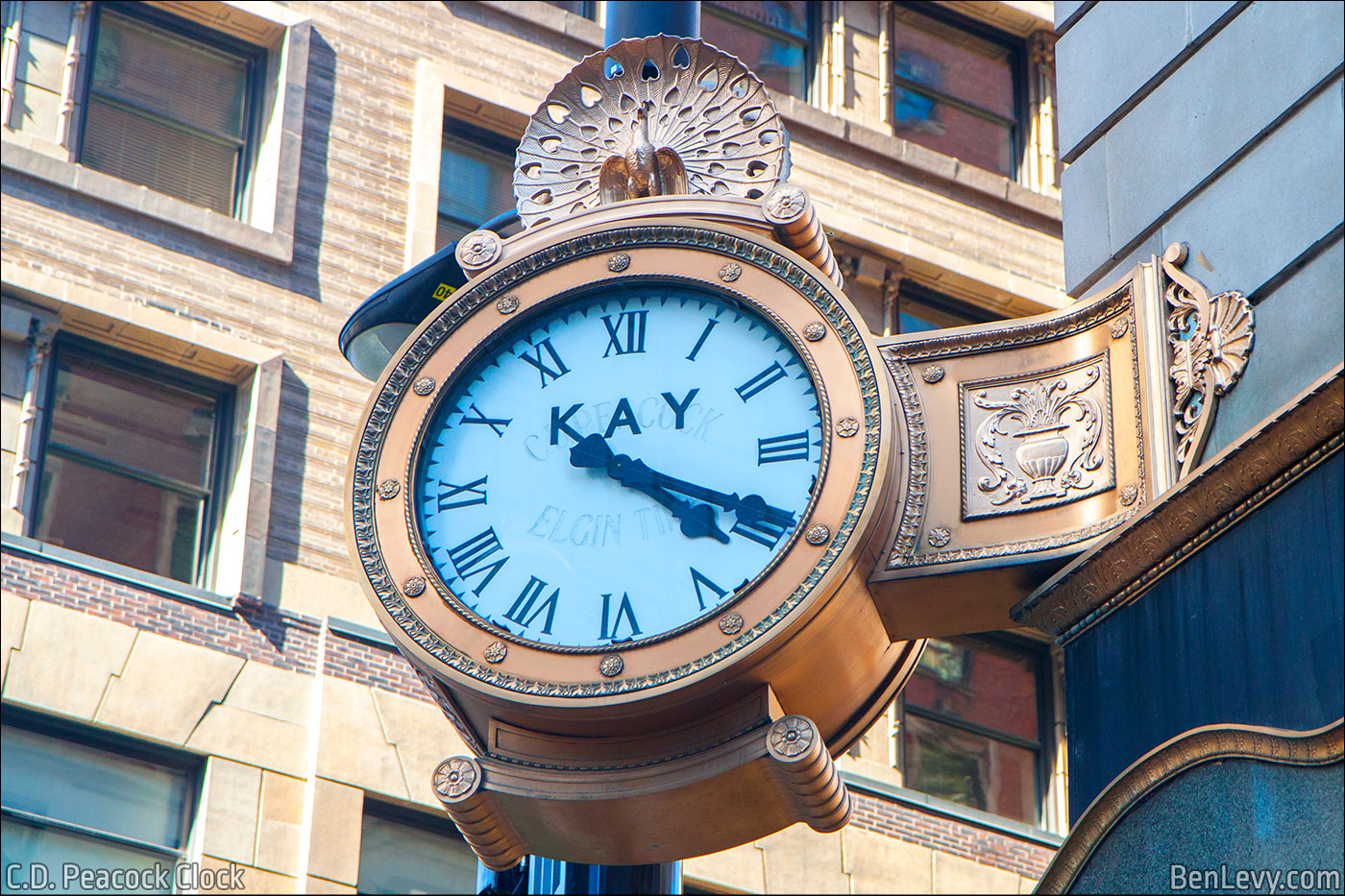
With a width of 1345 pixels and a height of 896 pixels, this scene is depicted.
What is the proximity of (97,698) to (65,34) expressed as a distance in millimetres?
5876

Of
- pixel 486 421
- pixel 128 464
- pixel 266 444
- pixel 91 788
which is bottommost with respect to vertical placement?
pixel 486 421

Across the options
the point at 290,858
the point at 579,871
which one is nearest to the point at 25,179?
the point at 290,858

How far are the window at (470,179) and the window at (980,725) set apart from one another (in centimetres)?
581

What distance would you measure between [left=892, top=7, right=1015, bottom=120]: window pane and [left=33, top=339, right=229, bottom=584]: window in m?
9.56

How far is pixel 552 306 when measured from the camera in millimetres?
6391

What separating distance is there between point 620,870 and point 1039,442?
1984 mm

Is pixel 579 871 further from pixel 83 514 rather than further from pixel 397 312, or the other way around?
pixel 83 514

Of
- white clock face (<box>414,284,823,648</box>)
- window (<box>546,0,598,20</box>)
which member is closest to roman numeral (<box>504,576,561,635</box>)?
white clock face (<box>414,284,823,648</box>)

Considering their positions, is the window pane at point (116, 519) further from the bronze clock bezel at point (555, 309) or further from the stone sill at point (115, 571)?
the bronze clock bezel at point (555, 309)

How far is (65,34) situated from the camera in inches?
745

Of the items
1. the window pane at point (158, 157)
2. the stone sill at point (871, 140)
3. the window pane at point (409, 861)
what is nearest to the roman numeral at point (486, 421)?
the window pane at point (409, 861)

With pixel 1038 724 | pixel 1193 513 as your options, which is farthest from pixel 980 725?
pixel 1193 513

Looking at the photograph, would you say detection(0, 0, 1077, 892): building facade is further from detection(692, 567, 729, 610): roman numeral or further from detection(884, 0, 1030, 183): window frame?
detection(692, 567, 729, 610): roman numeral

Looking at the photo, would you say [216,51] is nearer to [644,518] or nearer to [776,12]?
[776,12]
